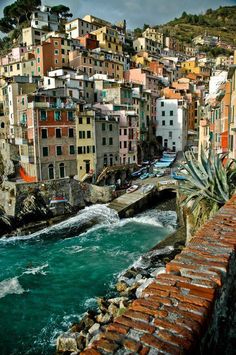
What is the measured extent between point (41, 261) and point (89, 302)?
8.09 meters

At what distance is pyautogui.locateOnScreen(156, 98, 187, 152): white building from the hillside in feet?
309

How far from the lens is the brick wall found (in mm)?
2857

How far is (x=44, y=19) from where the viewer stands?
92.1 meters

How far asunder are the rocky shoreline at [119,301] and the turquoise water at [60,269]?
1.22m

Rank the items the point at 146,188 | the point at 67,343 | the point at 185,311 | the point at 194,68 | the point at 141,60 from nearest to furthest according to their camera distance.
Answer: the point at 185,311 < the point at 67,343 < the point at 146,188 < the point at 141,60 < the point at 194,68

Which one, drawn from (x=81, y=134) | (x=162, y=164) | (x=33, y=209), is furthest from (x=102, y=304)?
(x=162, y=164)

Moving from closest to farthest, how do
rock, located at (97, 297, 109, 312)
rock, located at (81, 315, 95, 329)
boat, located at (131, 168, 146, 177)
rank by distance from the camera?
rock, located at (81, 315, 95, 329), rock, located at (97, 297, 109, 312), boat, located at (131, 168, 146, 177)

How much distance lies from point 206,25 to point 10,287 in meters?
186

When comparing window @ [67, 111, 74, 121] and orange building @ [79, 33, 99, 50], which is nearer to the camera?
window @ [67, 111, 74, 121]

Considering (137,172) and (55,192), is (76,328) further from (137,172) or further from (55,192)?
(137,172)

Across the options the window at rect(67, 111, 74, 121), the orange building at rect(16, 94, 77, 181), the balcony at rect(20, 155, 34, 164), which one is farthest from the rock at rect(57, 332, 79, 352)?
the window at rect(67, 111, 74, 121)

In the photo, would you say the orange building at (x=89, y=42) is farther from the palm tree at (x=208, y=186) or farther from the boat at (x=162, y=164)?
the palm tree at (x=208, y=186)

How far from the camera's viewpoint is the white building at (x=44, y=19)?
89688 mm

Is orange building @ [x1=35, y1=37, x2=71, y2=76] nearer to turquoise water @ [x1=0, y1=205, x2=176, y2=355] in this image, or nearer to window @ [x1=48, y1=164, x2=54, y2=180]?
window @ [x1=48, y1=164, x2=54, y2=180]
